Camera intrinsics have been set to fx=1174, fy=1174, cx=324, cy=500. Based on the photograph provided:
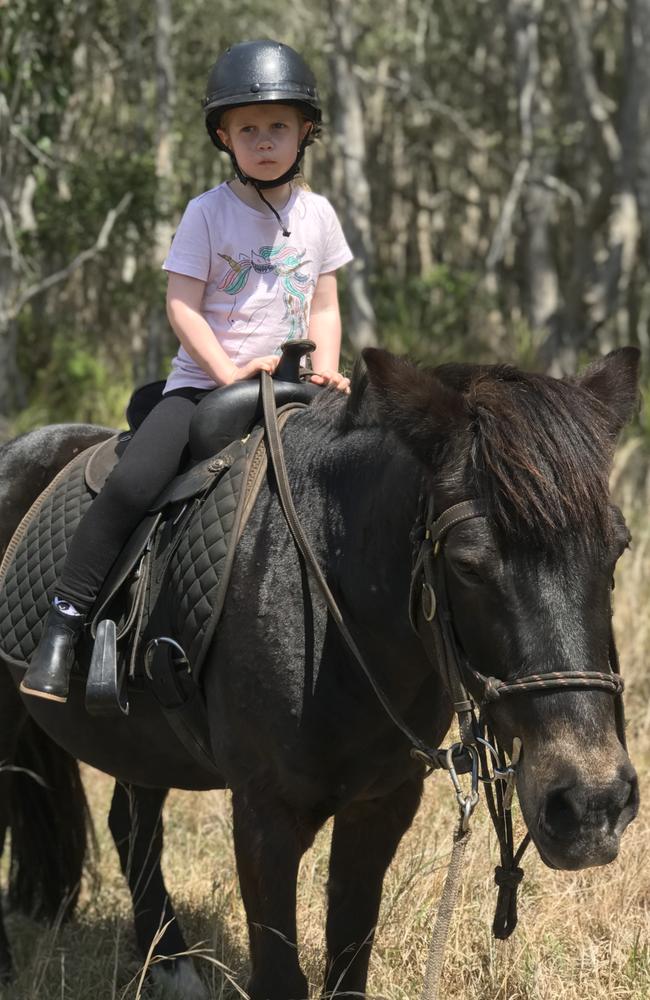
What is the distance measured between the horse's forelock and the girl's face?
1241 millimetres

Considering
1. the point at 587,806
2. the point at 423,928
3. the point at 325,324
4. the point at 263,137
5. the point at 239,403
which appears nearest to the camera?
the point at 587,806

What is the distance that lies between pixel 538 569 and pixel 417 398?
1.52 feet

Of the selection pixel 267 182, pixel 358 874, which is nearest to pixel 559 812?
pixel 358 874

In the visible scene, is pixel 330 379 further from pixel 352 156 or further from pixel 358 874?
pixel 352 156

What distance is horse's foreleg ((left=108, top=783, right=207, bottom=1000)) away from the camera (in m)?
4.29

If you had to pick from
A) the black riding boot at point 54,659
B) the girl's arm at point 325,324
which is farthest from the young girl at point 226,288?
the girl's arm at point 325,324

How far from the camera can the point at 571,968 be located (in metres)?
3.75

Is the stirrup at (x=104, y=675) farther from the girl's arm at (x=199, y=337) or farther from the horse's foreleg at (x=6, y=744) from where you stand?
the horse's foreleg at (x=6, y=744)

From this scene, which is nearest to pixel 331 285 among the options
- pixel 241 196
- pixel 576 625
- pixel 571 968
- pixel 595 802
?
pixel 241 196

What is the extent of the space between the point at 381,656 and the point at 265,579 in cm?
37

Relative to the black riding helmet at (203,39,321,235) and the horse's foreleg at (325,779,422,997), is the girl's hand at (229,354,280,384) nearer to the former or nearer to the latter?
the black riding helmet at (203,39,321,235)

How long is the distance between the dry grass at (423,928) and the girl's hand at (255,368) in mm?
1639

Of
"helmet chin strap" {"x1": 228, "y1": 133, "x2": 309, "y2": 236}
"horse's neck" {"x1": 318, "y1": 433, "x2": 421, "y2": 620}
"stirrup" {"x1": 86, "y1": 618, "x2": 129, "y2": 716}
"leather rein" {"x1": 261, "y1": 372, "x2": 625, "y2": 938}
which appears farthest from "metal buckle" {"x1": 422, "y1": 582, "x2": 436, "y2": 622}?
"helmet chin strap" {"x1": 228, "y1": 133, "x2": 309, "y2": 236}

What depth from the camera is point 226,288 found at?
3.55m
